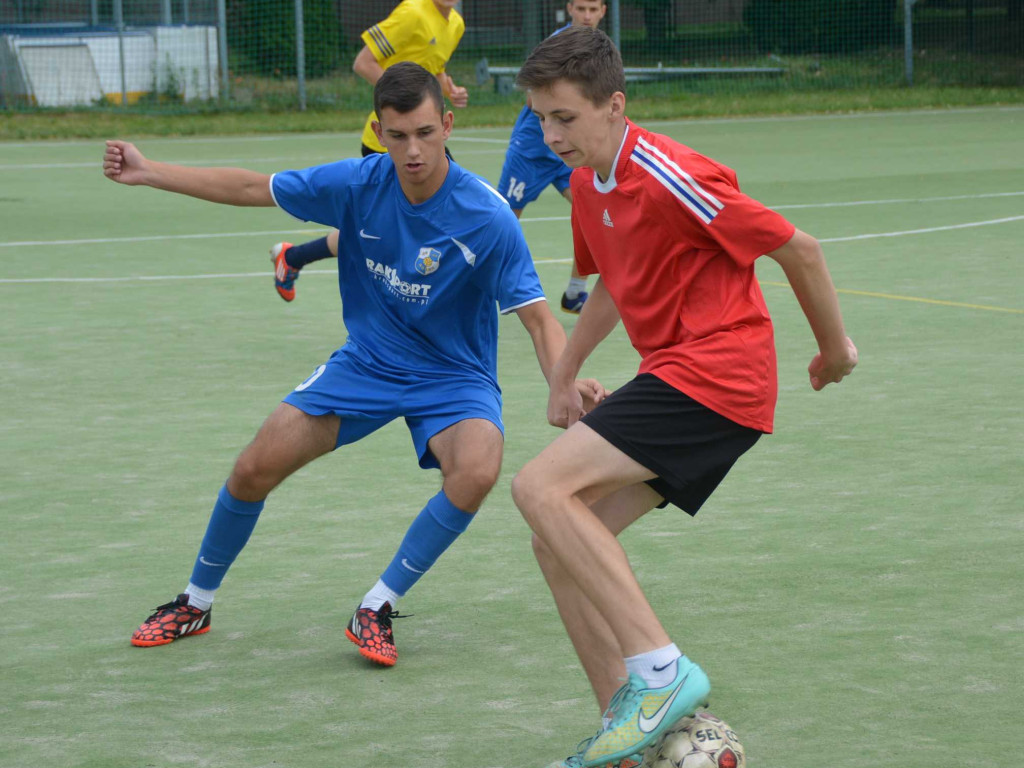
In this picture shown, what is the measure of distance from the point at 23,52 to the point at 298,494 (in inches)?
917

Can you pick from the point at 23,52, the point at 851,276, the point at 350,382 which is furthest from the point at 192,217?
the point at 23,52

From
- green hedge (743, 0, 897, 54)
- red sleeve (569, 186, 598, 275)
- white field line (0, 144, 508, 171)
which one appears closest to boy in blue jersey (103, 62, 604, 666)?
red sleeve (569, 186, 598, 275)

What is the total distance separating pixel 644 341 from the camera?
3809 millimetres

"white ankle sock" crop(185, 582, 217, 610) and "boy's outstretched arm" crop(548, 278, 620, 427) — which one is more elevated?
"boy's outstretched arm" crop(548, 278, 620, 427)

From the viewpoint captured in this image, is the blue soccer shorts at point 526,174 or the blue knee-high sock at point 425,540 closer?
the blue knee-high sock at point 425,540

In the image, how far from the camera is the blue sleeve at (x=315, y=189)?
4.88 metres

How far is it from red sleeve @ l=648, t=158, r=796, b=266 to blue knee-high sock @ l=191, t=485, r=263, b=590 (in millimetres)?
1737

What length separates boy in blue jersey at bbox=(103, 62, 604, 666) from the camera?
181 inches

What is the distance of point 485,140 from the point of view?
22016 millimetres

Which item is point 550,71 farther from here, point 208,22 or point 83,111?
point 208,22

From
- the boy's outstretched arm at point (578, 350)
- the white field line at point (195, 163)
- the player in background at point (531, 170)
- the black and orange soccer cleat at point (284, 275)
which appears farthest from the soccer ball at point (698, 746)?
the white field line at point (195, 163)

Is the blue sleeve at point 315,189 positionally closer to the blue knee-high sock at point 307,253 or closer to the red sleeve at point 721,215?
the red sleeve at point 721,215

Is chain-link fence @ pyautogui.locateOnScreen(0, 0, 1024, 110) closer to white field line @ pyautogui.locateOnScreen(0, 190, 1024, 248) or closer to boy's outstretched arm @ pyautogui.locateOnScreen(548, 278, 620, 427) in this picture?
white field line @ pyautogui.locateOnScreen(0, 190, 1024, 248)

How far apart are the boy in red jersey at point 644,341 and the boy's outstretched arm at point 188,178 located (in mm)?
1372
